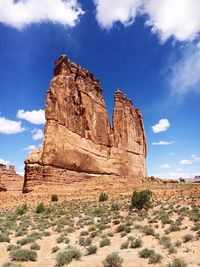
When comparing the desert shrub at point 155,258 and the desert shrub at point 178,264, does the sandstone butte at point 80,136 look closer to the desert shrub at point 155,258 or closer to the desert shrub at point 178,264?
the desert shrub at point 155,258

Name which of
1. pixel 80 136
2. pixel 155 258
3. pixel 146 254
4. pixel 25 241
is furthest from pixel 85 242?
pixel 80 136

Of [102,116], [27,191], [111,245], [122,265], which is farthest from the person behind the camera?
[102,116]

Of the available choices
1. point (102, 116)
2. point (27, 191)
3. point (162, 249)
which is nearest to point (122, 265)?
point (162, 249)

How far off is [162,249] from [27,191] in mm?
37216

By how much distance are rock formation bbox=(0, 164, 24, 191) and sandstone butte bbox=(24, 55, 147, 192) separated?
36598mm

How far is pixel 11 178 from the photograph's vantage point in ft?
318

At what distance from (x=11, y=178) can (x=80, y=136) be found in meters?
48.1

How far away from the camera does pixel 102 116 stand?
65.6 m

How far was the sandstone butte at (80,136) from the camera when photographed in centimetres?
4894

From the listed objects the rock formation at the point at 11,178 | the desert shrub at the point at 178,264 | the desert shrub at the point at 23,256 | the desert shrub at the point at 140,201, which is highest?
the rock formation at the point at 11,178

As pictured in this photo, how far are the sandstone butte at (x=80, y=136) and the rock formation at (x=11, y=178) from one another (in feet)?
120

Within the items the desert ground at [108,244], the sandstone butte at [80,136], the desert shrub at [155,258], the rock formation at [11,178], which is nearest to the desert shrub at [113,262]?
the desert ground at [108,244]

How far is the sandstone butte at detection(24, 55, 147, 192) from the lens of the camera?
161 ft

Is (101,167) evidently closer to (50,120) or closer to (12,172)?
(50,120)
